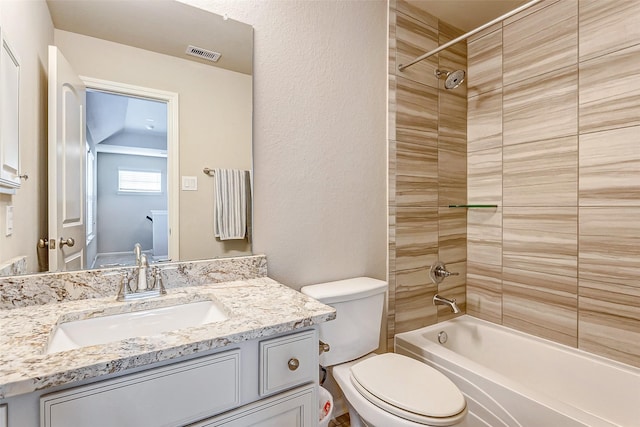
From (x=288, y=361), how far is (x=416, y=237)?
4.16ft

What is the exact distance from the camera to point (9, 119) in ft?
3.06

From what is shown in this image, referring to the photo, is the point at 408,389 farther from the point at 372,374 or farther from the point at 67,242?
the point at 67,242

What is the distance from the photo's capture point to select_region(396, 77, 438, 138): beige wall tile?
1856mm

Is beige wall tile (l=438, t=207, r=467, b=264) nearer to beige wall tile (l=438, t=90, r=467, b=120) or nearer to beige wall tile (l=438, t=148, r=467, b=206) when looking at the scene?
beige wall tile (l=438, t=148, r=467, b=206)

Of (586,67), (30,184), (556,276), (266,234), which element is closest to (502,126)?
(586,67)

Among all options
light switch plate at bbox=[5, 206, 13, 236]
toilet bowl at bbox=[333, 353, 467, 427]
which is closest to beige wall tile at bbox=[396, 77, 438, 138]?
toilet bowl at bbox=[333, 353, 467, 427]

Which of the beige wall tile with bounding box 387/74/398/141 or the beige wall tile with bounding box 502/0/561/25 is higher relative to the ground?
the beige wall tile with bounding box 502/0/561/25

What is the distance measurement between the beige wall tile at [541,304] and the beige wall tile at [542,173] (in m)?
0.43

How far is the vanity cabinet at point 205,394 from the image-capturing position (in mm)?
632

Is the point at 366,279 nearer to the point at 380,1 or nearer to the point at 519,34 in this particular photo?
the point at 380,1

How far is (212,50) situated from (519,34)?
1817 mm

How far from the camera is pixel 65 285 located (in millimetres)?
1045

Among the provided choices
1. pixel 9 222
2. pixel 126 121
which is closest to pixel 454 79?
pixel 126 121

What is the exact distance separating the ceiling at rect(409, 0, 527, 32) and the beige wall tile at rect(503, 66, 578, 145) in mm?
471
